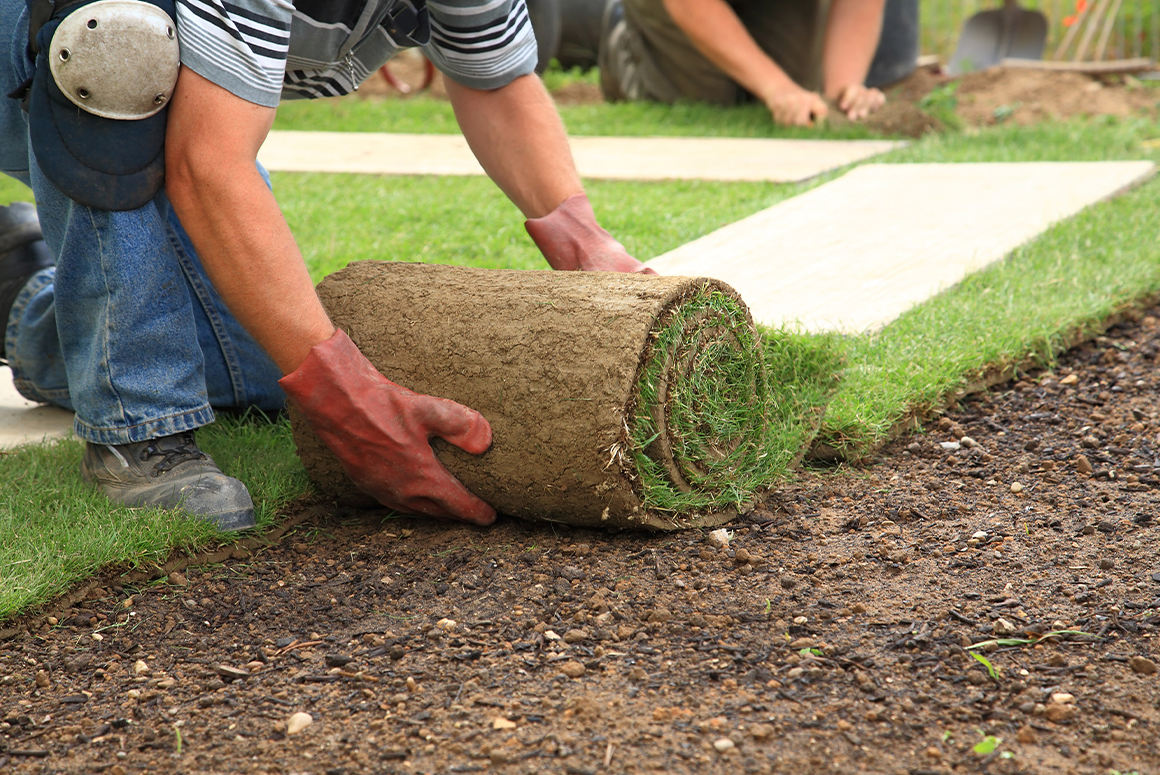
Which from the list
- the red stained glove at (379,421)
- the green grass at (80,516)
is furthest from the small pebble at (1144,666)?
the green grass at (80,516)

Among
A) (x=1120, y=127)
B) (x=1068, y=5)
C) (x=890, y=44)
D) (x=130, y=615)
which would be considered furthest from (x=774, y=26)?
(x=130, y=615)

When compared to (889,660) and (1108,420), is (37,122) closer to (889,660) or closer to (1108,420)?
(889,660)

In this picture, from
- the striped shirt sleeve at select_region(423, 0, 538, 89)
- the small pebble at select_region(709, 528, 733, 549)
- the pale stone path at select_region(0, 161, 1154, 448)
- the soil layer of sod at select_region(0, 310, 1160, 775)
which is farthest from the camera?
the pale stone path at select_region(0, 161, 1154, 448)

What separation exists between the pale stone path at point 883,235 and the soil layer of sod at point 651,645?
82 centimetres

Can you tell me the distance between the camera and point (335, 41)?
84.9 inches

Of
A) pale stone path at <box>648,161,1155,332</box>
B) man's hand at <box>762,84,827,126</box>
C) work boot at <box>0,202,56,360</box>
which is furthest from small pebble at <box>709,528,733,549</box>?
man's hand at <box>762,84,827,126</box>

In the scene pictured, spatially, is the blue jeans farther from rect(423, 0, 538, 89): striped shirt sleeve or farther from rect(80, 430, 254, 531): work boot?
rect(423, 0, 538, 89): striped shirt sleeve

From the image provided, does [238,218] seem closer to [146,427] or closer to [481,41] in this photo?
[146,427]

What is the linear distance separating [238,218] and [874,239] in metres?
2.37

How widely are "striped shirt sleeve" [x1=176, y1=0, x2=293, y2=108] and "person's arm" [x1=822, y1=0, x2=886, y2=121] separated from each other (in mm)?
4193

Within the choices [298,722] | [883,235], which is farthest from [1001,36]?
[298,722]

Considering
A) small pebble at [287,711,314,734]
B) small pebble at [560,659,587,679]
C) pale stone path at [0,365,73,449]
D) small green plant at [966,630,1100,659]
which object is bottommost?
pale stone path at [0,365,73,449]

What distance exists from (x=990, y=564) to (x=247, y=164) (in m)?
1.43

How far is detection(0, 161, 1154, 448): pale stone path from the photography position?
292cm
